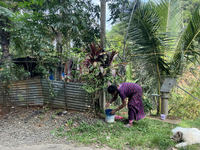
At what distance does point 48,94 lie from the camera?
4496 mm

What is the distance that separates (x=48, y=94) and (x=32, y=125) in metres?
1.15

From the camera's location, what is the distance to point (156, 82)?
511 centimetres

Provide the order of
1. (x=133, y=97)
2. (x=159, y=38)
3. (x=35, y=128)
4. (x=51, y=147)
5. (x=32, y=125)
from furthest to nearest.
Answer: (x=159, y=38)
(x=133, y=97)
(x=32, y=125)
(x=35, y=128)
(x=51, y=147)

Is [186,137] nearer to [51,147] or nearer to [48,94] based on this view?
[51,147]

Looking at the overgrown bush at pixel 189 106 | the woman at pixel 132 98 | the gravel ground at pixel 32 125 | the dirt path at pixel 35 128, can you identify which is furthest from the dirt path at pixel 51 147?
the overgrown bush at pixel 189 106

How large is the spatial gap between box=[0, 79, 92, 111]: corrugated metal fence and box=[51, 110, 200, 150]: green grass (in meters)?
0.91

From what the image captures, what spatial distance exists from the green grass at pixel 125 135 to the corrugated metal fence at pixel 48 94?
35.9 inches

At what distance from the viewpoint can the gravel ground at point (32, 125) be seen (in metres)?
2.97

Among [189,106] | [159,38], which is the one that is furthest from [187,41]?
[189,106]

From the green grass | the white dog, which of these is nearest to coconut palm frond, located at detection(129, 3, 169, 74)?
the green grass

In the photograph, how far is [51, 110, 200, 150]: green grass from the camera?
2789 mm

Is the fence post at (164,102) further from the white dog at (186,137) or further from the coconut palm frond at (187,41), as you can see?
the white dog at (186,137)

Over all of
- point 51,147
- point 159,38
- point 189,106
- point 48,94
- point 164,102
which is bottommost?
point 51,147

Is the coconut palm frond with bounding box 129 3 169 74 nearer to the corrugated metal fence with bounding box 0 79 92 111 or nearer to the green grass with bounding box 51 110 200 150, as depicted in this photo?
the green grass with bounding box 51 110 200 150
